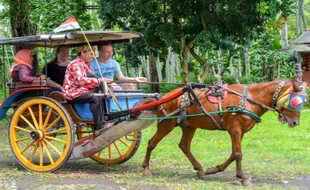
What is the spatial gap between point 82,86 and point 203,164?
263 centimetres

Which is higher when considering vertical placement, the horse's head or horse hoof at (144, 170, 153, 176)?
the horse's head

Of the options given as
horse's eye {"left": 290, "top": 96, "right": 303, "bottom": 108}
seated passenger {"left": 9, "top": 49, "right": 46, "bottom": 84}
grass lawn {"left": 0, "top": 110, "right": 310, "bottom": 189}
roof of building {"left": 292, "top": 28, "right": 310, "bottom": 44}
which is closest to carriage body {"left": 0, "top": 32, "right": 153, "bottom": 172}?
seated passenger {"left": 9, "top": 49, "right": 46, "bottom": 84}

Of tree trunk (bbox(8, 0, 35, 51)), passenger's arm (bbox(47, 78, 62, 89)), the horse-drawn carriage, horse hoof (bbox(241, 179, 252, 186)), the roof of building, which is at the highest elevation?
tree trunk (bbox(8, 0, 35, 51))

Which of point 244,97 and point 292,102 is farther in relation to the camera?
point 244,97

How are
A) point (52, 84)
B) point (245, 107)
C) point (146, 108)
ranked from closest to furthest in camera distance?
point (245, 107), point (146, 108), point (52, 84)

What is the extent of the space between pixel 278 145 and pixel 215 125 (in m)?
4.57

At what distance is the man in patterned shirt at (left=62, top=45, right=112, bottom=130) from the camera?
26.8ft

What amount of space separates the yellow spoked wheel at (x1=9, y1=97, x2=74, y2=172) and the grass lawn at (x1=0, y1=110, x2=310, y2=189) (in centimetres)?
23

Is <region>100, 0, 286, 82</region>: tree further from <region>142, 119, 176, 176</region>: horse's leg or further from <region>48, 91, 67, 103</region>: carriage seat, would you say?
<region>142, 119, 176, 176</region>: horse's leg

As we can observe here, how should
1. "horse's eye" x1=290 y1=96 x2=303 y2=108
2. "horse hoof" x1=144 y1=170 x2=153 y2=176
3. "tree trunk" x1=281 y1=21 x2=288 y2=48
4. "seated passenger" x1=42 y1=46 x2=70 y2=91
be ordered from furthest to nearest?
1. "tree trunk" x1=281 y1=21 x2=288 y2=48
2. "seated passenger" x1=42 y1=46 x2=70 y2=91
3. "horse hoof" x1=144 y1=170 x2=153 y2=176
4. "horse's eye" x1=290 y1=96 x2=303 y2=108

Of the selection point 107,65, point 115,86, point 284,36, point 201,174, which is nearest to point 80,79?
point 115,86

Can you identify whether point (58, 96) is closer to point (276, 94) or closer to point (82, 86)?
point (82, 86)

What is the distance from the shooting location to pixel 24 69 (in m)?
8.70

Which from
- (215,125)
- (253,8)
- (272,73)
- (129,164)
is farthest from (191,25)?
(215,125)
